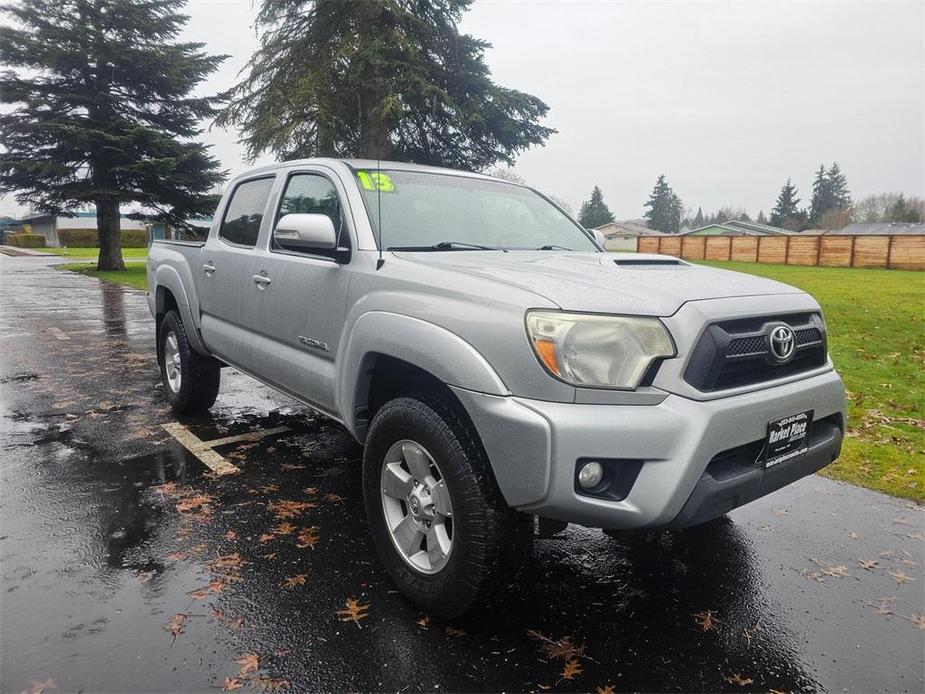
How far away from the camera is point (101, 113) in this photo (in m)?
23.2

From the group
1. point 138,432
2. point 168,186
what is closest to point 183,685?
point 138,432

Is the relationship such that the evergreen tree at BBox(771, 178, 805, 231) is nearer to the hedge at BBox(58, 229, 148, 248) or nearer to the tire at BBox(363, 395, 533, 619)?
the hedge at BBox(58, 229, 148, 248)

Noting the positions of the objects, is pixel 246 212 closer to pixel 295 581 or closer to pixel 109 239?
pixel 295 581

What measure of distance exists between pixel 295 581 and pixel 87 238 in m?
63.5

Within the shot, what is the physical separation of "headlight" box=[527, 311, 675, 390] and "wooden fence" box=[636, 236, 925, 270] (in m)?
32.2

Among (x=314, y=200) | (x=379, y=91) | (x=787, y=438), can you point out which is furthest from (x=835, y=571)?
(x=379, y=91)

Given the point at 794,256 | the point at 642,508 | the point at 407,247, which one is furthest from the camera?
the point at 794,256

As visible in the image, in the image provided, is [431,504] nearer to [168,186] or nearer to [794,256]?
[168,186]

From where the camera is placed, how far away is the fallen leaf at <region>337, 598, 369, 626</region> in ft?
8.61

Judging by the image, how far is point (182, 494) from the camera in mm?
3812

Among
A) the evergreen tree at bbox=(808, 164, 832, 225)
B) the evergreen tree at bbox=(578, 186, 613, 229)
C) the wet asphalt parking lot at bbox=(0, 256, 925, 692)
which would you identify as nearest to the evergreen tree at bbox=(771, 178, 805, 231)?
the evergreen tree at bbox=(808, 164, 832, 225)

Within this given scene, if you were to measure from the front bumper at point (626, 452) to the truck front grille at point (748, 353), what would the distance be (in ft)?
0.34

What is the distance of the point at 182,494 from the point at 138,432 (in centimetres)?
149

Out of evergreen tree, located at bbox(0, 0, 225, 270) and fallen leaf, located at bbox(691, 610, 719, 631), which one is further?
evergreen tree, located at bbox(0, 0, 225, 270)
